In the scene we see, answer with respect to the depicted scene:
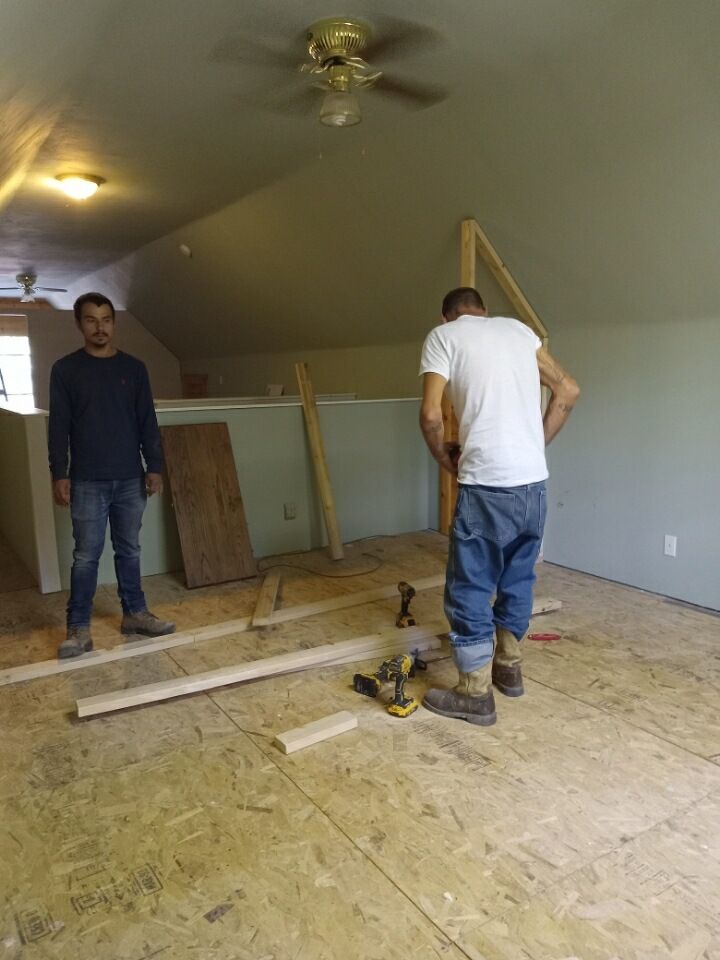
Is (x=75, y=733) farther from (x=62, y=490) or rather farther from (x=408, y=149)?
(x=408, y=149)

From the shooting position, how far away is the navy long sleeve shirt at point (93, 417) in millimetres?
2945

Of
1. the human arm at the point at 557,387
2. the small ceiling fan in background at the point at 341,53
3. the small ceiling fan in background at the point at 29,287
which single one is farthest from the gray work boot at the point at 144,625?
the small ceiling fan in background at the point at 29,287

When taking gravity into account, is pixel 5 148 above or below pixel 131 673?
above

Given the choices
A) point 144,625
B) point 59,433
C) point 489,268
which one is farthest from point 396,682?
point 489,268

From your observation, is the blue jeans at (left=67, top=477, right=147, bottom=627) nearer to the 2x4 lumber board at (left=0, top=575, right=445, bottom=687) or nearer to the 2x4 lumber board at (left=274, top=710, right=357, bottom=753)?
the 2x4 lumber board at (left=0, top=575, right=445, bottom=687)

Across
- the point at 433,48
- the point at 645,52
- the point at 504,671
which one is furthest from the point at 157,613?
the point at 645,52

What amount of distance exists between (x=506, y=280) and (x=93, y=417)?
2.47 meters

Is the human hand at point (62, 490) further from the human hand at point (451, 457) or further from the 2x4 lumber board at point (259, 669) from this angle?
the human hand at point (451, 457)

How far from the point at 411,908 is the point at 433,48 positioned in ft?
9.63

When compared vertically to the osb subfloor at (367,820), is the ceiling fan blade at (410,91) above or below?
above

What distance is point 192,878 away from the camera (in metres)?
1.72

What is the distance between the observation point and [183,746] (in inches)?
91.7

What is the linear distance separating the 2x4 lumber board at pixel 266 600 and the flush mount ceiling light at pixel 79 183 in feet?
9.05

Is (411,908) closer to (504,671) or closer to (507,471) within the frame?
(504,671)
